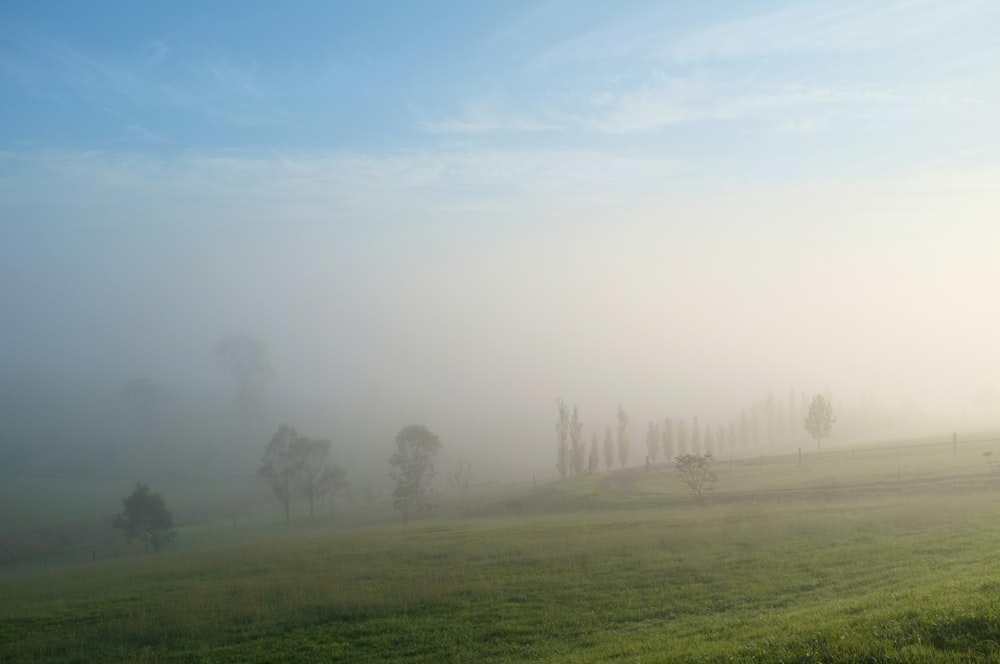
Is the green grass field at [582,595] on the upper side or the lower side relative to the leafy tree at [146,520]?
upper

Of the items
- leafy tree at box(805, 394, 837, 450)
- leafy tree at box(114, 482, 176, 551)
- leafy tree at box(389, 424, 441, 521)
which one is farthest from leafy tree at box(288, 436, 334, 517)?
leafy tree at box(805, 394, 837, 450)

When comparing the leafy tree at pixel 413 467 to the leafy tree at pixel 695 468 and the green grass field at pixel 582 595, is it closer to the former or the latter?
the leafy tree at pixel 695 468

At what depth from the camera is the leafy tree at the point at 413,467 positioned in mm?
87062

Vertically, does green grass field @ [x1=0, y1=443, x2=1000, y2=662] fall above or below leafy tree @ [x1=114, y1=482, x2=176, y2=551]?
above

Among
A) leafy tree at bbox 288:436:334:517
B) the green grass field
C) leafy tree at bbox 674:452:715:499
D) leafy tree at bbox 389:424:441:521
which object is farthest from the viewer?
leafy tree at bbox 288:436:334:517

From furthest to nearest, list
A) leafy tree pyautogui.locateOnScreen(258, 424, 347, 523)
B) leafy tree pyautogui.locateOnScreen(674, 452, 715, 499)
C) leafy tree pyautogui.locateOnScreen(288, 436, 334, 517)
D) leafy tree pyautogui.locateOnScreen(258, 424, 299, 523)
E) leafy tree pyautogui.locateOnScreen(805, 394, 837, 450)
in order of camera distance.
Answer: leafy tree pyautogui.locateOnScreen(805, 394, 837, 450)
leafy tree pyautogui.locateOnScreen(288, 436, 334, 517)
leafy tree pyautogui.locateOnScreen(258, 424, 347, 523)
leafy tree pyautogui.locateOnScreen(258, 424, 299, 523)
leafy tree pyautogui.locateOnScreen(674, 452, 715, 499)

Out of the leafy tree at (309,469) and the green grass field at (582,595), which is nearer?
the green grass field at (582,595)

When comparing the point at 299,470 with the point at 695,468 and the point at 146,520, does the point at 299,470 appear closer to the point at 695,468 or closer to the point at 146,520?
the point at 146,520

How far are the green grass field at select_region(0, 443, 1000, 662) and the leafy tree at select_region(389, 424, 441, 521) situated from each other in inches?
1414

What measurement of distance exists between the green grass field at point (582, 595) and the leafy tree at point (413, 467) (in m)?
35.9

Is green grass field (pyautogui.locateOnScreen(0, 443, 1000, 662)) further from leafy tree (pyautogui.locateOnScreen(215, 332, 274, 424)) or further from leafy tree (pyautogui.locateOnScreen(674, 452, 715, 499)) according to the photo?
leafy tree (pyautogui.locateOnScreen(215, 332, 274, 424))

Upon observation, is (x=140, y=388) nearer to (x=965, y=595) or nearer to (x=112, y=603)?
(x=112, y=603)

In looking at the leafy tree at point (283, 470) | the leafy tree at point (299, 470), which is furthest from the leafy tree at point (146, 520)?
the leafy tree at point (299, 470)

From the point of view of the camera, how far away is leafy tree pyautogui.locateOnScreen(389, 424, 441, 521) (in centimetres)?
8706
